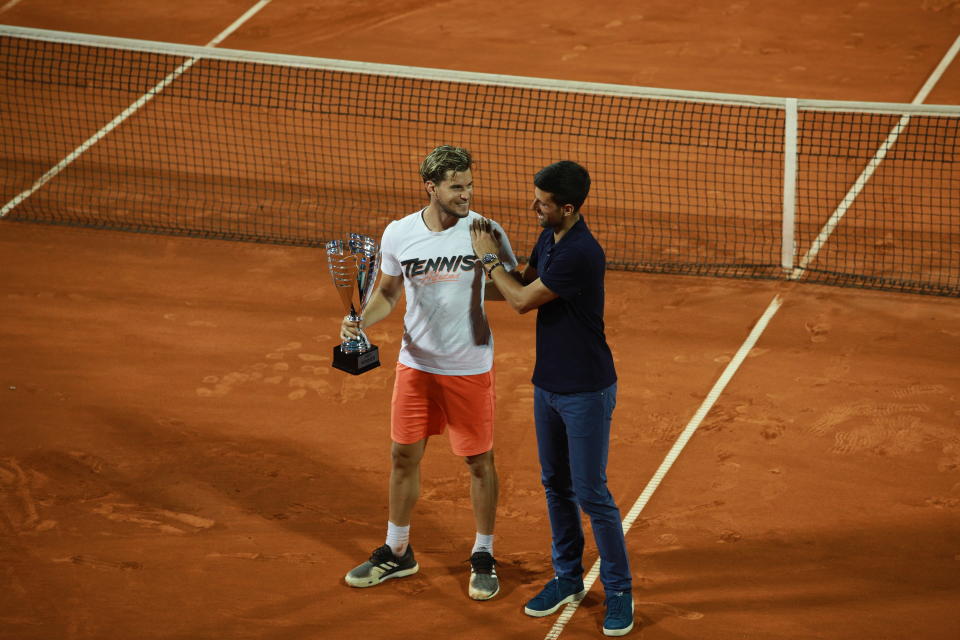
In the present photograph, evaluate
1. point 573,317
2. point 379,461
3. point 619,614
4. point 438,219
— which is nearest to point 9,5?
point 379,461

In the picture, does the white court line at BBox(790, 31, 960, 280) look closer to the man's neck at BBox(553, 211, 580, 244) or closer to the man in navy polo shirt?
the man in navy polo shirt

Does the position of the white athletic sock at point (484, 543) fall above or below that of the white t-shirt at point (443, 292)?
below

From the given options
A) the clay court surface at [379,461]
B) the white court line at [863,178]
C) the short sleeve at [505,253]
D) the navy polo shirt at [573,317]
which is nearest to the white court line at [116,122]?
the clay court surface at [379,461]

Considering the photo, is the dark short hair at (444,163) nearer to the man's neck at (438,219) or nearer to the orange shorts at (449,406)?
the man's neck at (438,219)

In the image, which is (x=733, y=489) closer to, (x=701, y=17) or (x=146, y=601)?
(x=146, y=601)

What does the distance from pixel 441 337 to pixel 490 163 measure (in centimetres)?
735

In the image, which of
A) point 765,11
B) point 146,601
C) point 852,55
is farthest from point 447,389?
point 765,11

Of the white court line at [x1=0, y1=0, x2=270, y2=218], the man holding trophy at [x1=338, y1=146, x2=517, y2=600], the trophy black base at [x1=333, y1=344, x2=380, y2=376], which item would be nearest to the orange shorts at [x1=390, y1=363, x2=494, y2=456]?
the man holding trophy at [x1=338, y1=146, x2=517, y2=600]

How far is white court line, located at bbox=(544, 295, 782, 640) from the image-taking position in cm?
586

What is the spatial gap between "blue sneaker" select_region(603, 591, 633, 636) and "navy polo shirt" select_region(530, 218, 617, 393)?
1104mm

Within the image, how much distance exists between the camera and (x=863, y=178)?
39.6 ft

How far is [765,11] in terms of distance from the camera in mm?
16672

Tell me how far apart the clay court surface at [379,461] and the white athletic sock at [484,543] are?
221 millimetres

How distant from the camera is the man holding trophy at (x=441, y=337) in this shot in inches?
220
